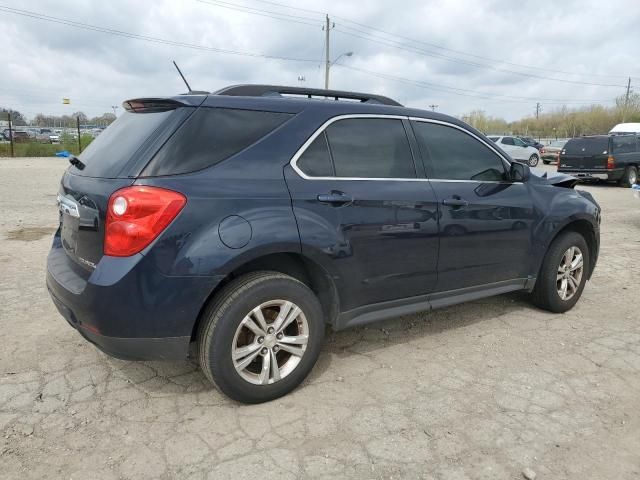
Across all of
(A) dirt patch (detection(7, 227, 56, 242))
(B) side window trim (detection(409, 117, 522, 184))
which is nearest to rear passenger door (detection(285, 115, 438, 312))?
(B) side window trim (detection(409, 117, 522, 184))

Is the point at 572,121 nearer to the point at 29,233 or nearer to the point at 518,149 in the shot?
the point at 518,149

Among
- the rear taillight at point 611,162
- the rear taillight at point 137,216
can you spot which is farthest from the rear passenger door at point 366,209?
the rear taillight at point 611,162

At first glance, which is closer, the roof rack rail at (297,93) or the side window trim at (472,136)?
the roof rack rail at (297,93)

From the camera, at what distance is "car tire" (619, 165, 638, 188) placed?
629 inches

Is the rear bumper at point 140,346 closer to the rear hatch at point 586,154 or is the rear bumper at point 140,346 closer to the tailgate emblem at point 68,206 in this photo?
the tailgate emblem at point 68,206

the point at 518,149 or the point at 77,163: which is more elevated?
the point at 518,149

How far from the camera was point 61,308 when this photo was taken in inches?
109

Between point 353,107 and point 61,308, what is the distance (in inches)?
85.7

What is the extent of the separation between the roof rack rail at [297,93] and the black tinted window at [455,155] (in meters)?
0.35

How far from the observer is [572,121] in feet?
246

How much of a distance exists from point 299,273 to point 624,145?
16.8m

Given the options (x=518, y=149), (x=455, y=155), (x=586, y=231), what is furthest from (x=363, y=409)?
(x=518, y=149)

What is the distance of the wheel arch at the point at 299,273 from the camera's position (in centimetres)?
273

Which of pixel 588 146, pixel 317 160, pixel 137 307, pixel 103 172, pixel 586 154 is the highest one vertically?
pixel 588 146
